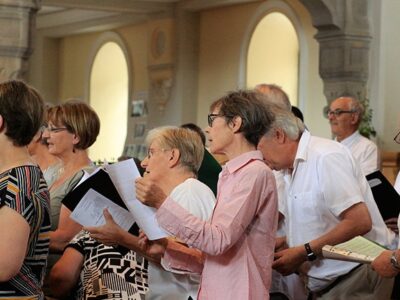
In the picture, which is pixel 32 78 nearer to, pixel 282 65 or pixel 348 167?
pixel 282 65

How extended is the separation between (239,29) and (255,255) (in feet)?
35.2

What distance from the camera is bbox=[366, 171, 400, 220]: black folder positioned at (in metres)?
4.61

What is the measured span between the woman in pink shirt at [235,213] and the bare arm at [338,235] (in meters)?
0.75

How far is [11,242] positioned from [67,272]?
3.80ft

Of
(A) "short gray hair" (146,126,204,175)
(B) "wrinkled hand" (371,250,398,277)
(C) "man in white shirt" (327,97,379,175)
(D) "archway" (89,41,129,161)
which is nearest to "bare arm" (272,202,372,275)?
(B) "wrinkled hand" (371,250,398,277)

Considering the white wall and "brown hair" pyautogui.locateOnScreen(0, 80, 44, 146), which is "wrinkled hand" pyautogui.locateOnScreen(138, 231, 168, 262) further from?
the white wall

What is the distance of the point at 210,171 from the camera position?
175 inches

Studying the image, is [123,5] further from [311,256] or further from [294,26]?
[311,256]

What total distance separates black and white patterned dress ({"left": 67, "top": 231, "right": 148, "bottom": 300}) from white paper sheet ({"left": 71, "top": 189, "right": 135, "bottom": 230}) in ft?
1.04

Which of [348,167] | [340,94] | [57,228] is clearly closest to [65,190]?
[57,228]

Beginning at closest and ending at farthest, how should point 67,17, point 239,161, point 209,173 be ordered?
point 239,161
point 209,173
point 67,17

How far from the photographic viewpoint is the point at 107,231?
12.0 feet

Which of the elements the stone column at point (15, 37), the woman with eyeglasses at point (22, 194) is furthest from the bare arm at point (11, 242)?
the stone column at point (15, 37)

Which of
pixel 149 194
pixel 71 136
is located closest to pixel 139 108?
pixel 71 136
